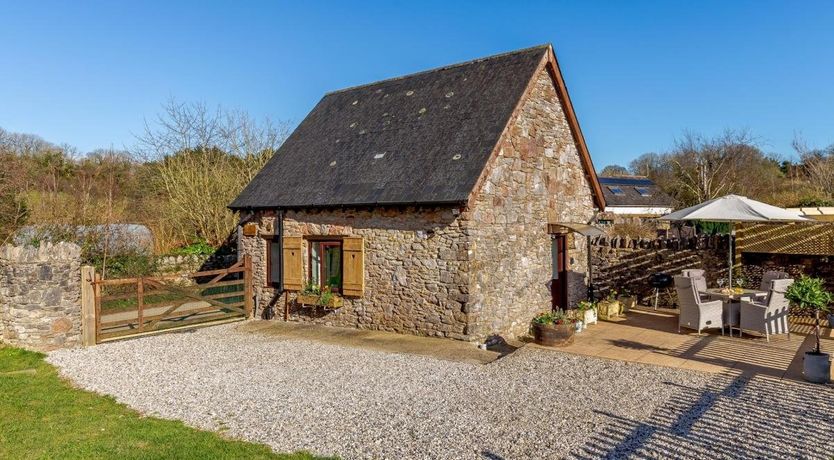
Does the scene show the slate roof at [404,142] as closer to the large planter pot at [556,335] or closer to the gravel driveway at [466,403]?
the large planter pot at [556,335]

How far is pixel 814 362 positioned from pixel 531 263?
18.0ft

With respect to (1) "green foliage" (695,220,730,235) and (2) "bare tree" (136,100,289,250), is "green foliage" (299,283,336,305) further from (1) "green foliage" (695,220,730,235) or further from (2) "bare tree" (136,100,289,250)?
(2) "bare tree" (136,100,289,250)

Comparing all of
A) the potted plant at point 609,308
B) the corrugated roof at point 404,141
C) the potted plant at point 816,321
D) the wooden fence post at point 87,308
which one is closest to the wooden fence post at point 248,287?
the corrugated roof at point 404,141

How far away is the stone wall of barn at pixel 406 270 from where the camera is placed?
1008 centimetres

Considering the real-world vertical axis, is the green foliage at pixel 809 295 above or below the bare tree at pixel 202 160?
below

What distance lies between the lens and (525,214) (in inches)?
452

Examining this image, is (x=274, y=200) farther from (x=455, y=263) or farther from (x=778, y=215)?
(x=778, y=215)

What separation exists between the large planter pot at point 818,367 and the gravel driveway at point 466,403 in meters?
0.32

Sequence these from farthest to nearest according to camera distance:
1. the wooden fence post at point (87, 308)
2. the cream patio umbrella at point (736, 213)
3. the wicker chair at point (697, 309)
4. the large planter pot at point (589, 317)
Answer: the large planter pot at point (589, 317) → the wooden fence post at point (87, 308) → the wicker chair at point (697, 309) → the cream patio umbrella at point (736, 213)

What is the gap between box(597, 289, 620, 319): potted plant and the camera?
1238 centimetres

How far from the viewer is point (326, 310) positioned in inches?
476

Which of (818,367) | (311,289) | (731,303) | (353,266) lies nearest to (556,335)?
(731,303)

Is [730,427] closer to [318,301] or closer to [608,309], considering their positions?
[608,309]

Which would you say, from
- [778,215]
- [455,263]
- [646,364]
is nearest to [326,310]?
[455,263]
